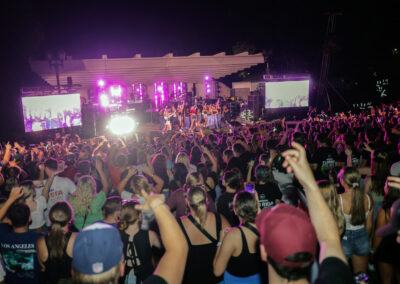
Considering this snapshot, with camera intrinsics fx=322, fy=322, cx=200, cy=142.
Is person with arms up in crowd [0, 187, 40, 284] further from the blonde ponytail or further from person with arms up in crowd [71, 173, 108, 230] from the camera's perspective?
the blonde ponytail

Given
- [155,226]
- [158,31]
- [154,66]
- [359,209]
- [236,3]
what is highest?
[236,3]

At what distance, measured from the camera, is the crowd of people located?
1.50 meters

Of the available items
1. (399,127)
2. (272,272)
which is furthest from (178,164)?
(399,127)

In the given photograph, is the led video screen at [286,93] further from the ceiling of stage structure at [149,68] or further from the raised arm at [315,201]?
the raised arm at [315,201]

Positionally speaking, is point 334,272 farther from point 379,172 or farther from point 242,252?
point 379,172

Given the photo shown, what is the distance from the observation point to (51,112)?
14.6 metres

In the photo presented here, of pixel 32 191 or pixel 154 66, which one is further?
pixel 154 66

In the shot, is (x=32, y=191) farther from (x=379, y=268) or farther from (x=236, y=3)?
(x=236, y=3)

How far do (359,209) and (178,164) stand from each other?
2476 millimetres

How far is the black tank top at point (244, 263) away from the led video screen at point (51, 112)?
13.6 metres

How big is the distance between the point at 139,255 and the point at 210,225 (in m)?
0.69

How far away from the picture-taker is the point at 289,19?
22750 millimetres

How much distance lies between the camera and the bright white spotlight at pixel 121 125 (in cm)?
1839

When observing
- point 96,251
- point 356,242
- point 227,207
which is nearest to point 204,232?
point 227,207
